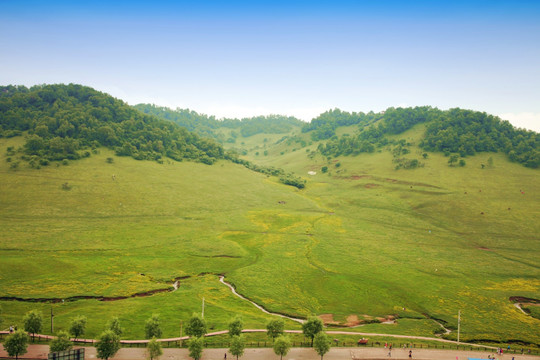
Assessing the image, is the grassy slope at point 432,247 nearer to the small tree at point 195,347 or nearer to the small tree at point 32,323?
the small tree at point 195,347

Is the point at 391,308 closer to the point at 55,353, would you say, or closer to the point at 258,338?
the point at 258,338

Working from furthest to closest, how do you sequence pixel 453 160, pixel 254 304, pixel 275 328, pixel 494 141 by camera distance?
1. pixel 494 141
2. pixel 453 160
3. pixel 254 304
4. pixel 275 328

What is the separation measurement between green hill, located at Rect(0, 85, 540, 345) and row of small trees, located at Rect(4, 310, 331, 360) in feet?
18.7

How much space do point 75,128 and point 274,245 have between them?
130 meters

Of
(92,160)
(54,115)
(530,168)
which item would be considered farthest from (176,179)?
(530,168)

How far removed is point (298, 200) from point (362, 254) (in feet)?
188

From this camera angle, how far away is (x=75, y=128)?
556 feet

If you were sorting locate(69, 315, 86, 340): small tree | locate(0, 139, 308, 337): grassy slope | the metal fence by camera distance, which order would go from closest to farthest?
1. the metal fence
2. locate(69, 315, 86, 340): small tree
3. locate(0, 139, 308, 337): grassy slope

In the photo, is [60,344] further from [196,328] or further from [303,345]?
[303,345]

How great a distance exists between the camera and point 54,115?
172m

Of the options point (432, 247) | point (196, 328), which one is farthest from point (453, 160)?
point (196, 328)

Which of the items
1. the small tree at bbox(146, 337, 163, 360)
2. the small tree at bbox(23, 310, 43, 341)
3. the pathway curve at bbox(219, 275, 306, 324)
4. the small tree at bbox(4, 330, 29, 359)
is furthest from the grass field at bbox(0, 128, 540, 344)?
the small tree at bbox(4, 330, 29, 359)

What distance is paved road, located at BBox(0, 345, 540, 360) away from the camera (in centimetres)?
4612

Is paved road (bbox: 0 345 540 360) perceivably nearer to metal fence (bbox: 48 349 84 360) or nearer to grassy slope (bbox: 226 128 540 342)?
metal fence (bbox: 48 349 84 360)
